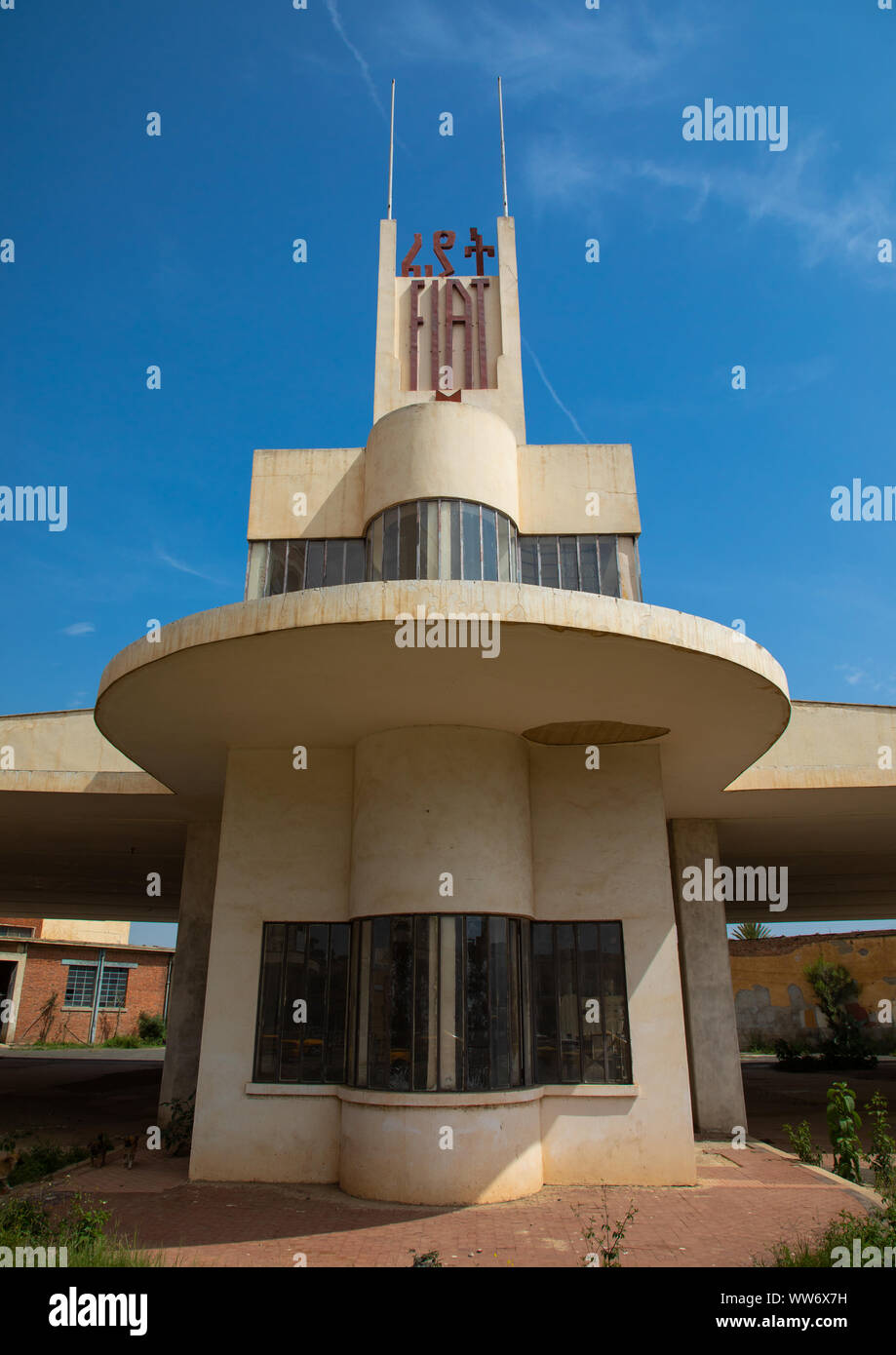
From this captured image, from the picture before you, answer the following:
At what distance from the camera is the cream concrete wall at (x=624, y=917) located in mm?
10844

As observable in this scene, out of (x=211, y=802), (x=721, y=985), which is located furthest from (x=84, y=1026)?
(x=721, y=985)

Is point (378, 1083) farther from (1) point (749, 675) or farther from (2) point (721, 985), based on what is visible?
(2) point (721, 985)

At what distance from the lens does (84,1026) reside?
4384 cm

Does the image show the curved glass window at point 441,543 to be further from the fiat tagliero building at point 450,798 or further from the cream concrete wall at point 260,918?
the cream concrete wall at point 260,918

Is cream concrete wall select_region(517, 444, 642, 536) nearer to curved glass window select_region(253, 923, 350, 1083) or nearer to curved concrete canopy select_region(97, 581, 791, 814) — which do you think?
curved concrete canopy select_region(97, 581, 791, 814)

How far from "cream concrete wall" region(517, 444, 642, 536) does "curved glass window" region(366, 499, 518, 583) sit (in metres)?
1.11

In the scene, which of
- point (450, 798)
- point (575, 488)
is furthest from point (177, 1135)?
point (575, 488)

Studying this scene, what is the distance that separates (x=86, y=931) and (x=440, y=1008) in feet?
178

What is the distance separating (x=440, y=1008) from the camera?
1026 cm

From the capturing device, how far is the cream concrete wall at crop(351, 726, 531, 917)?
1057cm

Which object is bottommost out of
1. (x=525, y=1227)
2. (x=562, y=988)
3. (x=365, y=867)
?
(x=525, y=1227)

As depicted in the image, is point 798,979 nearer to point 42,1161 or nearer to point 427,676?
point 42,1161
